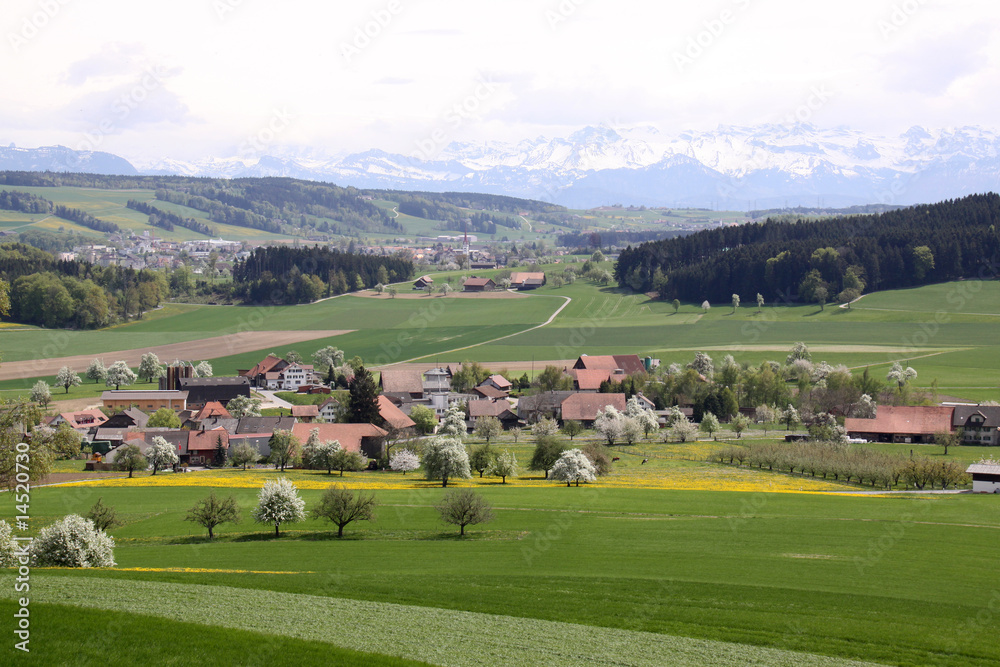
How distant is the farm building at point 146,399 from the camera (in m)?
75.6

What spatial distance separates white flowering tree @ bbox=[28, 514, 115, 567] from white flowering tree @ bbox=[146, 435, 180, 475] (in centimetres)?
3058

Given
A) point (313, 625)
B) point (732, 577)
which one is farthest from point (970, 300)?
point (313, 625)

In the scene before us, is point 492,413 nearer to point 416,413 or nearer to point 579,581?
point 416,413

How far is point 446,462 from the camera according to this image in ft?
155

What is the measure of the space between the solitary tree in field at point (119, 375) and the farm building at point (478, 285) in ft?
236

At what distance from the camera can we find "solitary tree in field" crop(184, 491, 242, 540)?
3216 centimetres

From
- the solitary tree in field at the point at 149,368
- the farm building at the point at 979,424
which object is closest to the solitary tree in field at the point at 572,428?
the farm building at the point at 979,424

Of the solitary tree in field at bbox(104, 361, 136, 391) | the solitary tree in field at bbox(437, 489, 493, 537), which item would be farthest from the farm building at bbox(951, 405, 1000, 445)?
the solitary tree in field at bbox(104, 361, 136, 391)

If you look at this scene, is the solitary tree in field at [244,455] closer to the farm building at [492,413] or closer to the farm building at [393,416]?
the farm building at [393,416]

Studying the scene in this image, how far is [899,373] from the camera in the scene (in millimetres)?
76938

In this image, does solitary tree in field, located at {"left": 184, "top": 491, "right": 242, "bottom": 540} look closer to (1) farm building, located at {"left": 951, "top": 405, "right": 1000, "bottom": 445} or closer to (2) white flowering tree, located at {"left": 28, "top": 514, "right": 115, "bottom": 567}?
(2) white flowering tree, located at {"left": 28, "top": 514, "right": 115, "bottom": 567}

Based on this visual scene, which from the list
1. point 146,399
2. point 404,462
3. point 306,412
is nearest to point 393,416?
point 306,412

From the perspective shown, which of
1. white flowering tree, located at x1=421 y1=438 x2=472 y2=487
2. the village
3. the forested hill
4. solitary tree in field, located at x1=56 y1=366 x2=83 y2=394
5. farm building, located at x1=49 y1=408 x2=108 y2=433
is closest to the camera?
white flowering tree, located at x1=421 y1=438 x2=472 y2=487

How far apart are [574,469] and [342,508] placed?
17.8m
